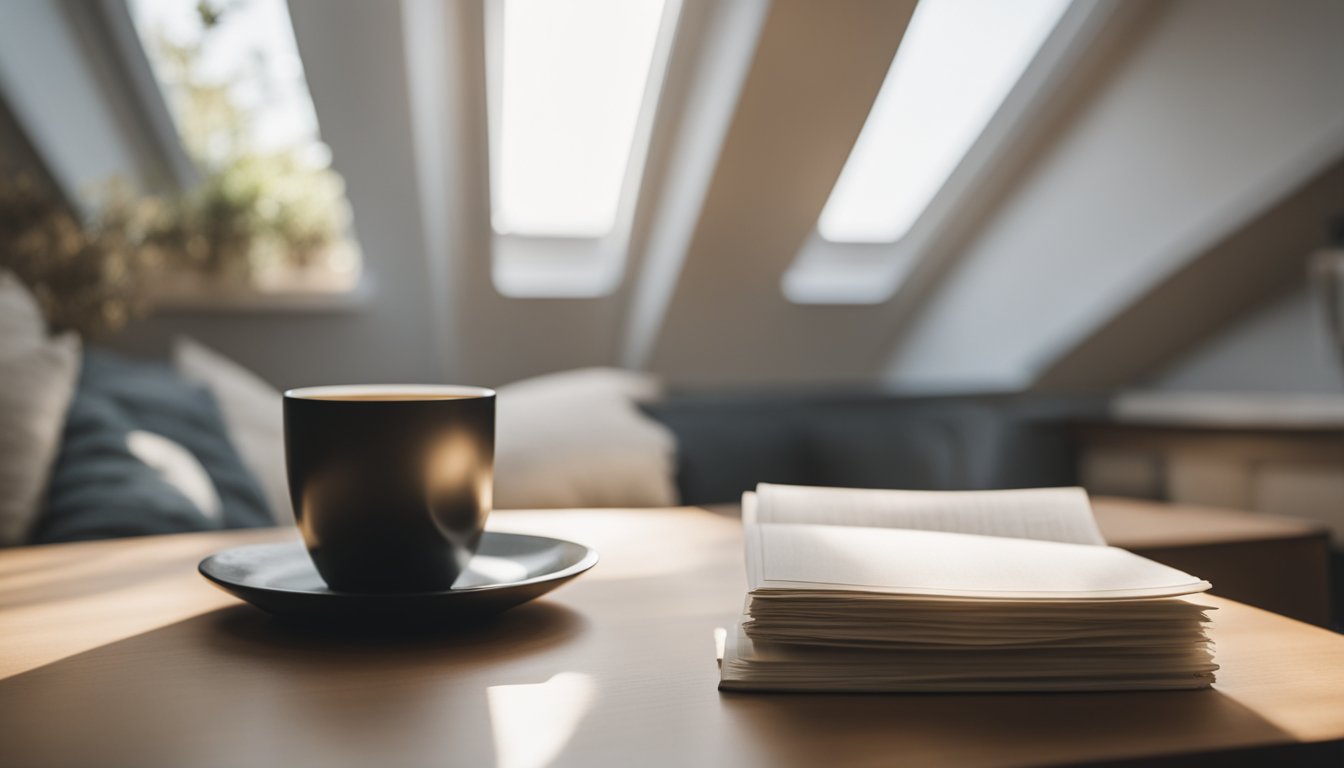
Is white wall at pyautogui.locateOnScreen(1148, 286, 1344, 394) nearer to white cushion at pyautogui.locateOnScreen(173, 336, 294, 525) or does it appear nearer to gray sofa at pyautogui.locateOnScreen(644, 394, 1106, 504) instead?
gray sofa at pyautogui.locateOnScreen(644, 394, 1106, 504)

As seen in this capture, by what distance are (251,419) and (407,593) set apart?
1.40 m

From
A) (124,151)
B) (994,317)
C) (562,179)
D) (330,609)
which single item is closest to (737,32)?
(562,179)

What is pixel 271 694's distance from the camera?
52 cm

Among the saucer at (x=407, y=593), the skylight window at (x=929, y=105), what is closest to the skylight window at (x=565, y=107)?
the skylight window at (x=929, y=105)

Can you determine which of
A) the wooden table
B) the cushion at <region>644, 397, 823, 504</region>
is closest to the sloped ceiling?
the cushion at <region>644, 397, 823, 504</region>

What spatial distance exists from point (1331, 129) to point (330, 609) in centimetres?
253

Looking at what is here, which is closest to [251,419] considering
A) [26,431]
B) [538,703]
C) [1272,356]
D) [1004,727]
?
[26,431]

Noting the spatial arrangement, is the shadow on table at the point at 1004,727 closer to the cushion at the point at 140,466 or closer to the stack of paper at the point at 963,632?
the stack of paper at the point at 963,632

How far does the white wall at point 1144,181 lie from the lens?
91.1 inches

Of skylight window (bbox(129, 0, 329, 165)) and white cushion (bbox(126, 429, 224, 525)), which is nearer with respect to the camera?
white cushion (bbox(126, 429, 224, 525))

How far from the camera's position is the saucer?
0.61 metres

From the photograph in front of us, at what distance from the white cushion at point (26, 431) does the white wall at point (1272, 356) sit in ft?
9.92

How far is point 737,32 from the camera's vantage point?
7.24 feet

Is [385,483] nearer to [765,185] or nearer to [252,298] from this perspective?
[765,185]
